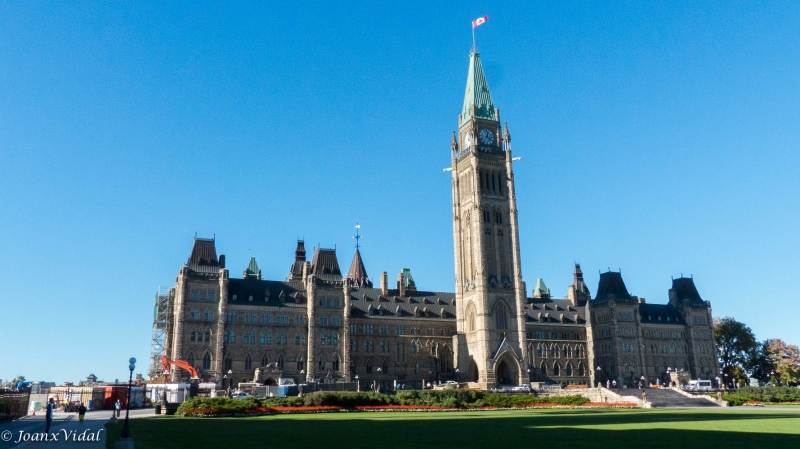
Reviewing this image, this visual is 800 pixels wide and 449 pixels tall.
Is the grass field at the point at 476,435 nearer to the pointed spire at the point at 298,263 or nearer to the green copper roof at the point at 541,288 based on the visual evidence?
the pointed spire at the point at 298,263

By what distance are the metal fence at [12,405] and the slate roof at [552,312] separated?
8747cm

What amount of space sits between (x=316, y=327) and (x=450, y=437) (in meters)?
72.5

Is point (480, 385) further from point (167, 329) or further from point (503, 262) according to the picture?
point (167, 329)

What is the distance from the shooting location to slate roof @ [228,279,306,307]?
326ft

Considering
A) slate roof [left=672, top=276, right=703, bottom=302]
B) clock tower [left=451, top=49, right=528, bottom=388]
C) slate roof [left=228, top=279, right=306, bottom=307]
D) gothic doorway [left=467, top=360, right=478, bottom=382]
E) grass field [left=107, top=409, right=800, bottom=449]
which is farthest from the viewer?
slate roof [left=672, top=276, right=703, bottom=302]

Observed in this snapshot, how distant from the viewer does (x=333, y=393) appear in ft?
194

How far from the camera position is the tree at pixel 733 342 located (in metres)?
127

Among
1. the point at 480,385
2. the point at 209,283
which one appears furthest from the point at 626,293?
the point at 209,283

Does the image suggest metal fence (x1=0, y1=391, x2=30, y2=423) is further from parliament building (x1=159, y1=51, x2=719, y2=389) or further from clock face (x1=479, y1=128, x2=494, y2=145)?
clock face (x1=479, y1=128, x2=494, y2=145)

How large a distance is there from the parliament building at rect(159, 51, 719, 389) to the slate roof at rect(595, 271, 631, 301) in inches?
8.8

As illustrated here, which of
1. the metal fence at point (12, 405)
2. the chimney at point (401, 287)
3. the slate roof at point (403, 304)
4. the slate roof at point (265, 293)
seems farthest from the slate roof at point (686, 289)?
the metal fence at point (12, 405)

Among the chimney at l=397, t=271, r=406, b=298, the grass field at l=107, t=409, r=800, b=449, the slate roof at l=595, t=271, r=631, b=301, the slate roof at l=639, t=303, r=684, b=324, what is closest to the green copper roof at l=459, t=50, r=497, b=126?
the chimney at l=397, t=271, r=406, b=298

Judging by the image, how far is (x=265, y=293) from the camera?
101 m

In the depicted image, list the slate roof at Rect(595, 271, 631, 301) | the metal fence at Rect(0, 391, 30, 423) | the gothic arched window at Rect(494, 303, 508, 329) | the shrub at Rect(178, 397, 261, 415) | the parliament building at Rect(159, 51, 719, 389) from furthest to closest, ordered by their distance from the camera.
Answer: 1. the slate roof at Rect(595, 271, 631, 301)
2. the gothic arched window at Rect(494, 303, 508, 329)
3. the parliament building at Rect(159, 51, 719, 389)
4. the shrub at Rect(178, 397, 261, 415)
5. the metal fence at Rect(0, 391, 30, 423)
